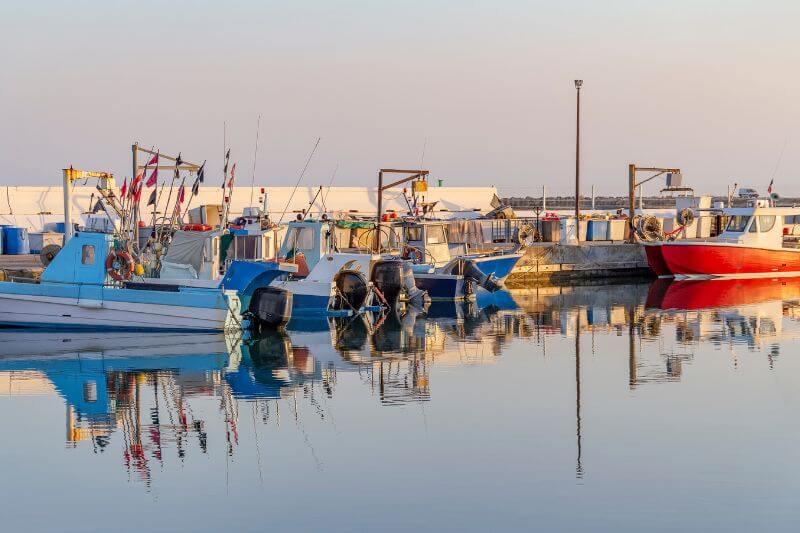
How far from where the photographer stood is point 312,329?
88.6 ft

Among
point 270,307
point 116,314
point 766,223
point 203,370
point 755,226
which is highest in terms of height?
point 766,223

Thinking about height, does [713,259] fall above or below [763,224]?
below

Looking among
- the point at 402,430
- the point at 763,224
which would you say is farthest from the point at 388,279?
the point at 763,224

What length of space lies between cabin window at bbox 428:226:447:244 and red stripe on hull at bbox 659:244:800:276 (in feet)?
31.0

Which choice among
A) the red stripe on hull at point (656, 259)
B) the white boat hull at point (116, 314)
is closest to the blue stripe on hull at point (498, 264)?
the red stripe on hull at point (656, 259)

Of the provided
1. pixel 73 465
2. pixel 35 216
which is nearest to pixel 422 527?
pixel 73 465

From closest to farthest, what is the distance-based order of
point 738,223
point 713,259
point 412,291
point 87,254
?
point 87,254, point 412,291, point 713,259, point 738,223

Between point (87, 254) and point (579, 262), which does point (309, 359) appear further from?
point (579, 262)

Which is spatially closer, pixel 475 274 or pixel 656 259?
pixel 475 274

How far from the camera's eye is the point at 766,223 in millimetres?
42594

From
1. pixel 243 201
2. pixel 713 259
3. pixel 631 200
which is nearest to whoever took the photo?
pixel 713 259

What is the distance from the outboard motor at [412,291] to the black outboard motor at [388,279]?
43 centimetres

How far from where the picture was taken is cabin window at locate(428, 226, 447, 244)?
3591cm

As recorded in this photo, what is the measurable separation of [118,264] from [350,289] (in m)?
6.29
